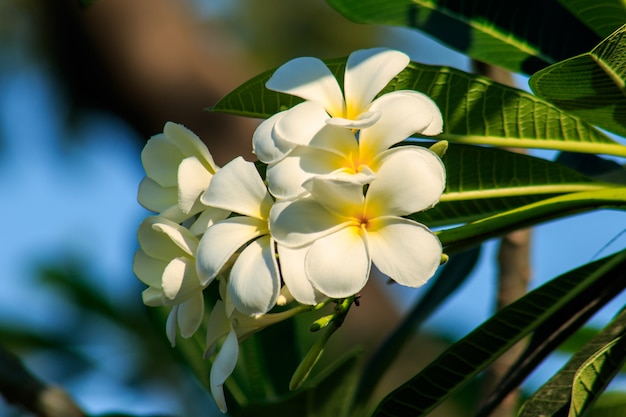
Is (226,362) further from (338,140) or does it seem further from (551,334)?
(551,334)

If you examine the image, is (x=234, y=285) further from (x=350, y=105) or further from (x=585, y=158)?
(x=585, y=158)

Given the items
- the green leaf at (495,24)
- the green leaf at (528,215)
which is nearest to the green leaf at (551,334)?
the green leaf at (528,215)

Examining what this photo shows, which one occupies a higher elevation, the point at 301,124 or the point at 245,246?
the point at 301,124

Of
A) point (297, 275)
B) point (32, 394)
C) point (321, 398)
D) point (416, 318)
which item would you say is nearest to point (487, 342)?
point (321, 398)

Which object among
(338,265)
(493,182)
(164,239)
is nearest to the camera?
(338,265)

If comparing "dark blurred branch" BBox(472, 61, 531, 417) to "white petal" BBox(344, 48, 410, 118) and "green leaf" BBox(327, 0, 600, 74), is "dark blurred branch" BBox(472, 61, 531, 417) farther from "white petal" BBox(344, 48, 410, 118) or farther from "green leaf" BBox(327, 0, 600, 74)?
"white petal" BBox(344, 48, 410, 118)

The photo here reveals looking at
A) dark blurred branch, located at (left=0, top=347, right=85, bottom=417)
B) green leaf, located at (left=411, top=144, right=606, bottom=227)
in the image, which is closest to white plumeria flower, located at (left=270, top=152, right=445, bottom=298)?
green leaf, located at (left=411, top=144, right=606, bottom=227)
